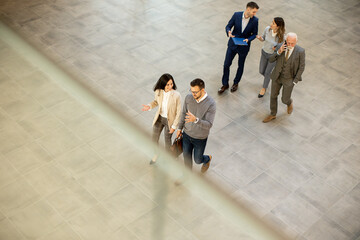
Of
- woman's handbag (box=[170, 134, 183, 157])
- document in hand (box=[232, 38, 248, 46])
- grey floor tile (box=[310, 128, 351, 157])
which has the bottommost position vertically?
grey floor tile (box=[310, 128, 351, 157])

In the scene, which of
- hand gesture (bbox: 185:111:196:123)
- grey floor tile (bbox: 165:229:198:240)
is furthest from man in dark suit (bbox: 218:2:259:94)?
grey floor tile (bbox: 165:229:198:240)

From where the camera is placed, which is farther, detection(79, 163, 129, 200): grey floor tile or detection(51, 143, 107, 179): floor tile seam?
detection(51, 143, 107, 179): floor tile seam

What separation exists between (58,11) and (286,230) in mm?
6977

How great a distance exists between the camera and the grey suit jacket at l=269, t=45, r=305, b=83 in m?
6.29

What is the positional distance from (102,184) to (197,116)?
1.64 metres

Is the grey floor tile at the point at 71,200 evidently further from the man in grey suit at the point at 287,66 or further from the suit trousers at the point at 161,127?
the man in grey suit at the point at 287,66

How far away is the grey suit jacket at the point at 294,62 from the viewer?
6293 millimetres

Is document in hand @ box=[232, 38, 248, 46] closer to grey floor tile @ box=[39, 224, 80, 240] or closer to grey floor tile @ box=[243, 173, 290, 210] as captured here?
grey floor tile @ box=[243, 173, 290, 210]

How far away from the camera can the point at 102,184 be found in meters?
5.80

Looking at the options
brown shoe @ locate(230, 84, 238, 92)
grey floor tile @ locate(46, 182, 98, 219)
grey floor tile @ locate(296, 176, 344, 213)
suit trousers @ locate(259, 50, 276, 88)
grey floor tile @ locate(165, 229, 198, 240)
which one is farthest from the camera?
brown shoe @ locate(230, 84, 238, 92)

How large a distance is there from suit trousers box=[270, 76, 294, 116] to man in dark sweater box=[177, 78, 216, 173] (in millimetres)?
1928

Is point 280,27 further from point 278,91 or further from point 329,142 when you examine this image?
point 329,142

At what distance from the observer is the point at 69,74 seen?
782 cm

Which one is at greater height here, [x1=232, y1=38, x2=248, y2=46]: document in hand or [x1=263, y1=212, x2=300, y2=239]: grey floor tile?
[x1=232, y1=38, x2=248, y2=46]: document in hand
